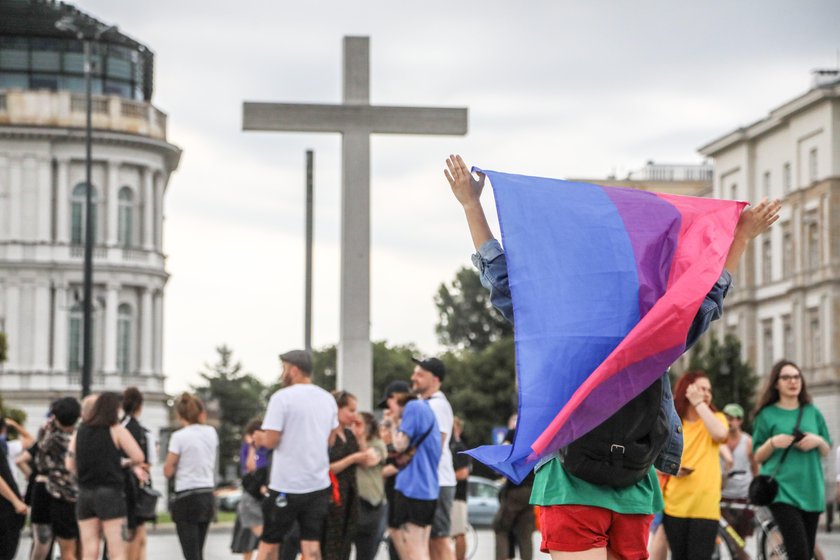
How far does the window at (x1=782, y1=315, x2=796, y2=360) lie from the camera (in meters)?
83.5

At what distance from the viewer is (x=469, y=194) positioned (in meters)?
6.75

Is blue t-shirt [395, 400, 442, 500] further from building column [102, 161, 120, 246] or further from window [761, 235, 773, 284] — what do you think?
window [761, 235, 773, 284]

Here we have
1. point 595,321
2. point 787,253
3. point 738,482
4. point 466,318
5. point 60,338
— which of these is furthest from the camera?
point 466,318

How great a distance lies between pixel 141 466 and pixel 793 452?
16.3 feet

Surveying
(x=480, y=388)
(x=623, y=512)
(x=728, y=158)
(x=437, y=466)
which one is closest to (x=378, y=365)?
(x=480, y=388)

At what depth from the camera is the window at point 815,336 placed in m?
79.4

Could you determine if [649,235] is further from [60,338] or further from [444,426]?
[60,338]

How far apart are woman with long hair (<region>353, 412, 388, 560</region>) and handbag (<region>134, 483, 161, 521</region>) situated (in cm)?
171

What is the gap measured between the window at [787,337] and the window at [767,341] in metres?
1.68

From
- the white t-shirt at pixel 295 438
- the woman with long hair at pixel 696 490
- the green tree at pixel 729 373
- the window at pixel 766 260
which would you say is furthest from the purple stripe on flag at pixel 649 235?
the window at pixel 766 260

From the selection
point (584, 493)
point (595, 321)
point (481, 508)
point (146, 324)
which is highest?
point (146, 324)

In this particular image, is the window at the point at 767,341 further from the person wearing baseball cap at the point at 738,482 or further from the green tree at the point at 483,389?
the person wearing baseball cap at the point at 738,482

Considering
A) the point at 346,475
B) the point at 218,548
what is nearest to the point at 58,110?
the point at 218,548

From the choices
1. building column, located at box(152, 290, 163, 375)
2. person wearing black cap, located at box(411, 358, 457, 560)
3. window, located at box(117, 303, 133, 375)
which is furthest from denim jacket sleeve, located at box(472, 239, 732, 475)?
building column, located at box(152, 290, 163, 375)
